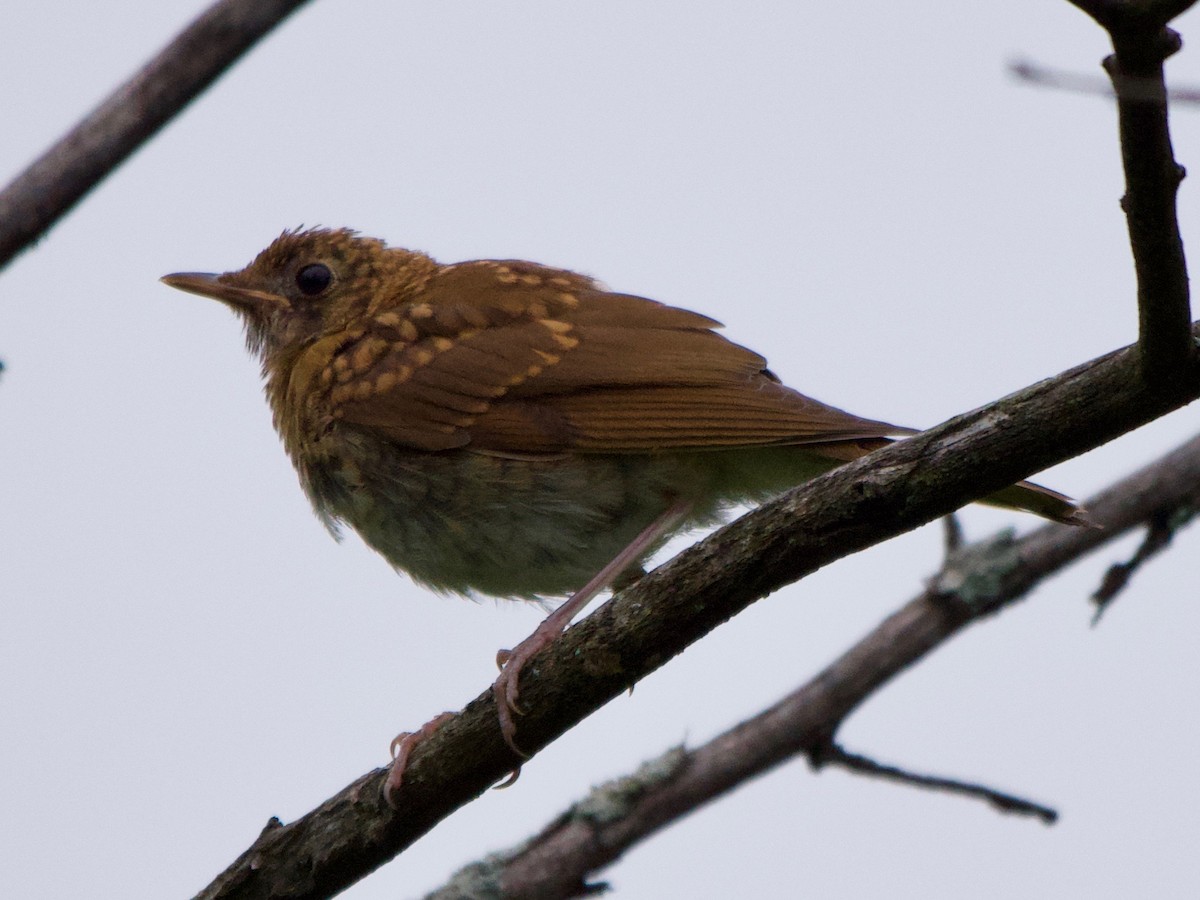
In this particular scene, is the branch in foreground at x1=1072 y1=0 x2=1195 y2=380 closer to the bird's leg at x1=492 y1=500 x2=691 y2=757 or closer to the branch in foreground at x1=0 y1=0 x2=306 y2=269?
the bird's leg at x1=492 y1=500 x2=691 y2=757

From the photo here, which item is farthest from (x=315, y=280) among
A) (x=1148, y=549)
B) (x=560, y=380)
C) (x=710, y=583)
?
(x=1148, y=549)

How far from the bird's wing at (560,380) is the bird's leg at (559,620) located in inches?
12.8

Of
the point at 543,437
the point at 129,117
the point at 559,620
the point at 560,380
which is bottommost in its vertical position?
the point at 559,620

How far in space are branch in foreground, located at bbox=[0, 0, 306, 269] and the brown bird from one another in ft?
4.82

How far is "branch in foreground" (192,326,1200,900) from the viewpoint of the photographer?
321 centimetres

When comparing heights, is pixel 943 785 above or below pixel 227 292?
below

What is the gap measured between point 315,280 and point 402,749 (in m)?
2.76

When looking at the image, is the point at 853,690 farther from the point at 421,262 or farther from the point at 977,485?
the point at 421,262

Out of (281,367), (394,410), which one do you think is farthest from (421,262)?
(394,410)

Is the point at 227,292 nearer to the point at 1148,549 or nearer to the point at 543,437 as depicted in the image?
the point at 543,437

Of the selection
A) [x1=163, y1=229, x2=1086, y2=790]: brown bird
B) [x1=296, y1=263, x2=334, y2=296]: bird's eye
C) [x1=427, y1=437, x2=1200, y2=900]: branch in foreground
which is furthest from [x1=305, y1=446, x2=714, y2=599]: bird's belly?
[x1=296, y1=263, x2=334, y2=296]: bird's eye

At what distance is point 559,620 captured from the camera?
4.85 metres

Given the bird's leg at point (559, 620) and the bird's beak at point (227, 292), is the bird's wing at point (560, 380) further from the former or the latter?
the bird's beak at point (227, 292)

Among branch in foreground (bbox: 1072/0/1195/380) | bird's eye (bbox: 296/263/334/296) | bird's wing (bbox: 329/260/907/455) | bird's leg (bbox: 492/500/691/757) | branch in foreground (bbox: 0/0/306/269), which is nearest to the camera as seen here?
branch in foreground (bbox: 1072/0/1195/380)
